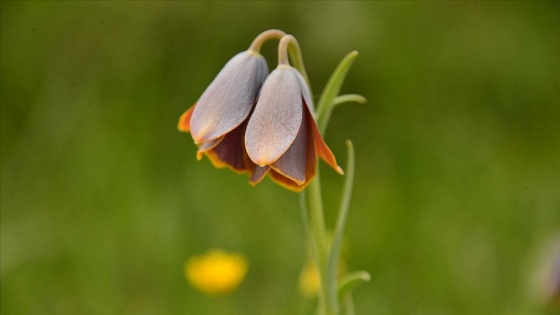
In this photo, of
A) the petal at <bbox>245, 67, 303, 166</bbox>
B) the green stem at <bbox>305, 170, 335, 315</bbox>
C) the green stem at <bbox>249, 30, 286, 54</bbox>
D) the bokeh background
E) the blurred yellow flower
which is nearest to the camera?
the petal at <bbox>245, 67, 303, 166</bbox>

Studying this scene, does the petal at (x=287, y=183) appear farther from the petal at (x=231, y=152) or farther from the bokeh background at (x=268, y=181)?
the bokeh background at (x=268, y=181)

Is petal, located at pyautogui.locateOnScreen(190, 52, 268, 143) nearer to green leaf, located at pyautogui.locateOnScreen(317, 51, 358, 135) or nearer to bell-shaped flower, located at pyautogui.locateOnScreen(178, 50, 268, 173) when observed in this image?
bell-shaped flower, located at pyautogui.locateOnScreen(178, 50, 268, 173)

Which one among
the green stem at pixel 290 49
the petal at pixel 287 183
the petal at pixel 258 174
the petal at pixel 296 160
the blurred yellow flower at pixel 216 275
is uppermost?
the green stem at pixel 290 49

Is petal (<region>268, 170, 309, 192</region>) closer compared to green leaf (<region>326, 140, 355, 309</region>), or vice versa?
petal (<region>268, 170, 309, 192</region>)

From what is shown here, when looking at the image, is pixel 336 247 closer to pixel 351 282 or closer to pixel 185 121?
pixel 351 282

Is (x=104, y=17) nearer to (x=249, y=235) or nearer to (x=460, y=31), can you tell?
(x=249, y=235)

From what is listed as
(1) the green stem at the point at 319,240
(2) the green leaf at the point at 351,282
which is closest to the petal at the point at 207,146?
(1) the green stem at the point at 319,240

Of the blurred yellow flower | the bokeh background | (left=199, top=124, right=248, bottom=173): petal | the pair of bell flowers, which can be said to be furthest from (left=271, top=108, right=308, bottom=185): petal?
the bokeh background
